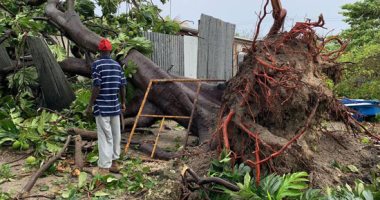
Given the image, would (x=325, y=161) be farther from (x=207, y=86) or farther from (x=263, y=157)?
(x=207, y=86)

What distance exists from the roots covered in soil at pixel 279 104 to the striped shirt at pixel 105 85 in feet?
4.91

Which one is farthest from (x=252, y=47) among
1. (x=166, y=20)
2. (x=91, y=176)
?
(x=166, y=20)

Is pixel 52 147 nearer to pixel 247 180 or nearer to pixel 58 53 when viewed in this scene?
pixel 58 53

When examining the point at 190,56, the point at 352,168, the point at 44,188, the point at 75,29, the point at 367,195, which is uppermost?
the point at 75,29

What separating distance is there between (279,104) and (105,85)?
2.21 metres

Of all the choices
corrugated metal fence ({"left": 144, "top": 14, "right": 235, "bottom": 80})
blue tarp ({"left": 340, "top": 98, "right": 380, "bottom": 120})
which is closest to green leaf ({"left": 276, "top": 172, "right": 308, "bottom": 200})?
corrugated metal fence ({"left": 144, "top": 14, "right": 235, "bottom": 80})

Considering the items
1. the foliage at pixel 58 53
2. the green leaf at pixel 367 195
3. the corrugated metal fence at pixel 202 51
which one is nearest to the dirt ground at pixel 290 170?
the green leaf at pixel 367 195

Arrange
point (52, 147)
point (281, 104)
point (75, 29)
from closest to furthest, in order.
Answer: point (281, 104), point (52, 147), point (75, 29)

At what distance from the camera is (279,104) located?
4559 millimetres

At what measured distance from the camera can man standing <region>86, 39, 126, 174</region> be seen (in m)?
5.45

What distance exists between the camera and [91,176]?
527 cm

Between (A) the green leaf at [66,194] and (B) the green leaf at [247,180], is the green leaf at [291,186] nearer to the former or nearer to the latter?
(B) the green leaf at [247,180]

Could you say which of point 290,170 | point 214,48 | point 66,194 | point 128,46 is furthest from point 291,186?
point 214,48

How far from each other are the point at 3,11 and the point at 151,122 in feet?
13.9
